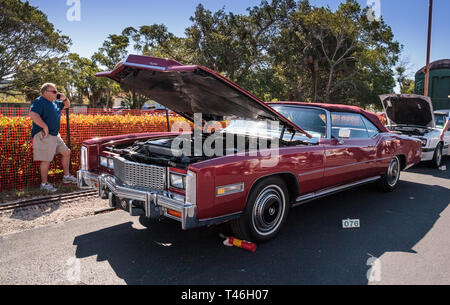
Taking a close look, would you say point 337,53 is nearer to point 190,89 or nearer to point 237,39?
point 237,39

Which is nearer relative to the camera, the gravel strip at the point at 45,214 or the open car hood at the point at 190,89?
the open car hood at the point at 190,89

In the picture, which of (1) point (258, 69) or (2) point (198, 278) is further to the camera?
(1) point (258, 69)

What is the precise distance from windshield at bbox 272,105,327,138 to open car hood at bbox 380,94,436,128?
4772 mm

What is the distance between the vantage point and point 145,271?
9.11ft

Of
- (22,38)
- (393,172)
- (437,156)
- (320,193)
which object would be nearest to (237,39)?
(22,38)

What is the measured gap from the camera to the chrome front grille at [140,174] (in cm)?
310

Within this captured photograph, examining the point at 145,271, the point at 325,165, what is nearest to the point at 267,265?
the point at 145,271

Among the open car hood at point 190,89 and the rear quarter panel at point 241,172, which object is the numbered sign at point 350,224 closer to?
the rear quarter panel at point 241,172

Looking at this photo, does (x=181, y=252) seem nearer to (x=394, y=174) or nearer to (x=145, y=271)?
(x=145, y=271)

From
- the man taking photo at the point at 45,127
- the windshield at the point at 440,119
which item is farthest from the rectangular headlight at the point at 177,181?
the windshield at the point at 440,119

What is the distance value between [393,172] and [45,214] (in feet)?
18.8

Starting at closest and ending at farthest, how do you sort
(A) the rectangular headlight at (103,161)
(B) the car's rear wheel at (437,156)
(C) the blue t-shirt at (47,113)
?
(A) the rectangular headlight at (103,161) → (C) the blue t-shirt at (47,113) → (B) the car's rear wheel at (437,156)

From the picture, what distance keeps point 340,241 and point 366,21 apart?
2439 cm

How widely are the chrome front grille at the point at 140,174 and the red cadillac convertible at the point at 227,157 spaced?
1 centimetres
